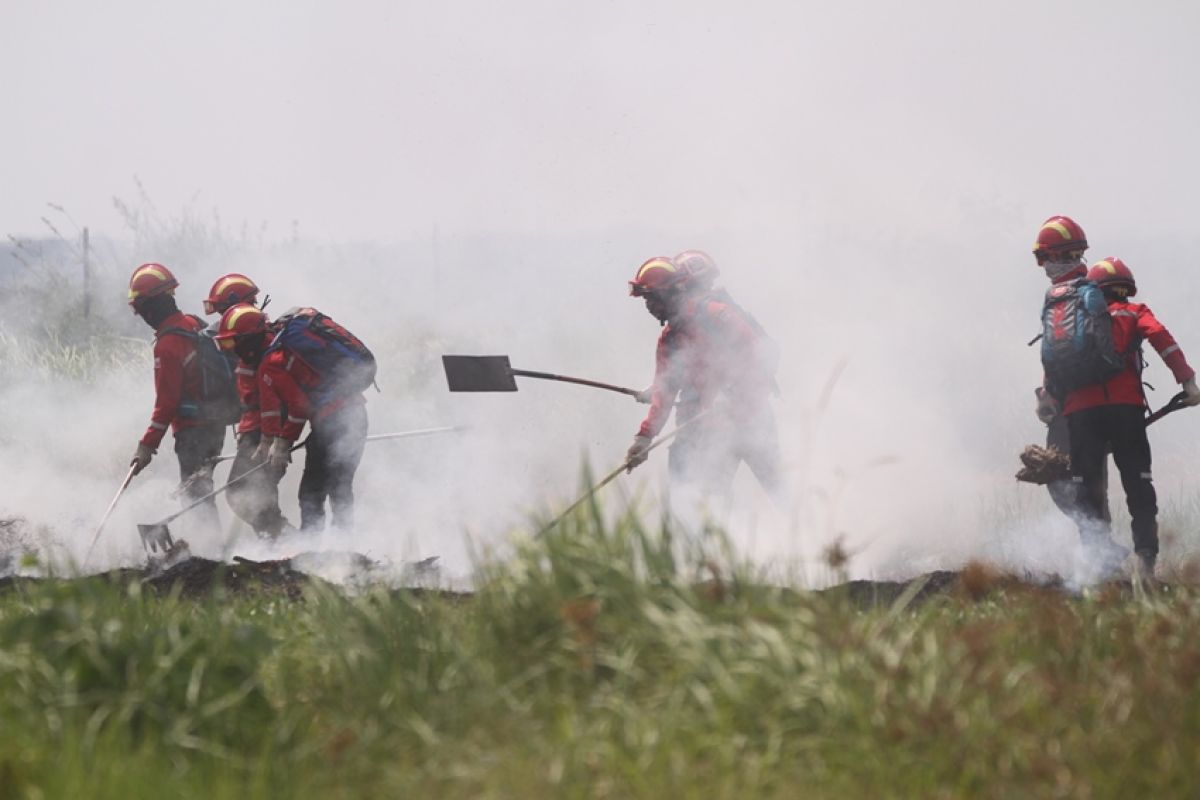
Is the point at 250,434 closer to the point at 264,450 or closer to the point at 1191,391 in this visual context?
the point at 264,450

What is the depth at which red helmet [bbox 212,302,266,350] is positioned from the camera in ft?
33.2

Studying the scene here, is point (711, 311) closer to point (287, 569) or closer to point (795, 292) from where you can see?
point (287, 569)

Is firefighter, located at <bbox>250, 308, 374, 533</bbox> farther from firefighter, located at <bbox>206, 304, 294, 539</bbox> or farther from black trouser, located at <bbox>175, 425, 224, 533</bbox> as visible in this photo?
black trouser, located at <bbox>175, 425, 224, 533</bbox>

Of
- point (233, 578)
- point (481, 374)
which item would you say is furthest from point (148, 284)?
point (233, 578)

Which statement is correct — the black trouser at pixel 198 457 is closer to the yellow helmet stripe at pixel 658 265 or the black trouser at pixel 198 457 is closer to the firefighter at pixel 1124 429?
the yellow helmet stripe at pixel 658 265

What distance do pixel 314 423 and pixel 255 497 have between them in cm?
64

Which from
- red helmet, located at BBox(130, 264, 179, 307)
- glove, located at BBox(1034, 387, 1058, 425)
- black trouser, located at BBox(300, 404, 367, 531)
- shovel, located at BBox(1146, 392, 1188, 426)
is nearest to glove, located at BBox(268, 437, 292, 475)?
black trouser, located at BBox(300, 404, 367, 531)

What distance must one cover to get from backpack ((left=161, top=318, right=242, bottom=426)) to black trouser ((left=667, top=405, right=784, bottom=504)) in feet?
9.88

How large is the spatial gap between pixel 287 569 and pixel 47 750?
409cm

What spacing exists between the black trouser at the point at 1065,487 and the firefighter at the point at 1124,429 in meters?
0.03

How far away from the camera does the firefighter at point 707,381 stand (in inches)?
382

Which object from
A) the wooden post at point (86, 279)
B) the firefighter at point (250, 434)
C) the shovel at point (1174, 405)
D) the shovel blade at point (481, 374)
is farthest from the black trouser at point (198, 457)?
the wooden post at point (86, 279)

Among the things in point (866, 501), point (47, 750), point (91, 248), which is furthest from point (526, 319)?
point (47, 750)

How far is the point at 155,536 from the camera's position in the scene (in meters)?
10.1
